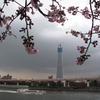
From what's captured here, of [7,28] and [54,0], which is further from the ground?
[54,0]

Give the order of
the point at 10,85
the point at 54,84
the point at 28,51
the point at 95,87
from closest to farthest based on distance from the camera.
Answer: the point at 28,51 → the point at 95,87 → the point at 54,84 → the point at 10,85

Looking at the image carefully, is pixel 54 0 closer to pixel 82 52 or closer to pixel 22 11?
pixel 22 11

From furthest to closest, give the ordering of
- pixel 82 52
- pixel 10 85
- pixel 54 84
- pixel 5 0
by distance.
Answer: pixel 10 85 → pixel 54 84 → pixel 82 52 → pixel 5 0

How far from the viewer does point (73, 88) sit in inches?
2581

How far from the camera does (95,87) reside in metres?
63.6

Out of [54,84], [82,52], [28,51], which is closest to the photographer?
[28,51]

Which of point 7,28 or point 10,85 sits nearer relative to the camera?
point 7,28

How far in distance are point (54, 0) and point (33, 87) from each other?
236ft

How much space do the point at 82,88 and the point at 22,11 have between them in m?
65.7

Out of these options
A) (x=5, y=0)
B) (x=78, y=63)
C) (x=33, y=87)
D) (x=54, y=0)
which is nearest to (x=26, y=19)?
(x=5, y=0)

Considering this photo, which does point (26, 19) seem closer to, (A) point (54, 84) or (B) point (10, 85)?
(A) point (54, 84)

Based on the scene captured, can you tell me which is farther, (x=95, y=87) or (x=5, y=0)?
(x=95, y=87)

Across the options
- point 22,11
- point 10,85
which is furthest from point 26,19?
point 10,85

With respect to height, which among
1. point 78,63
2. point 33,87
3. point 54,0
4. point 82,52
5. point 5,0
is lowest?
point 33,87
